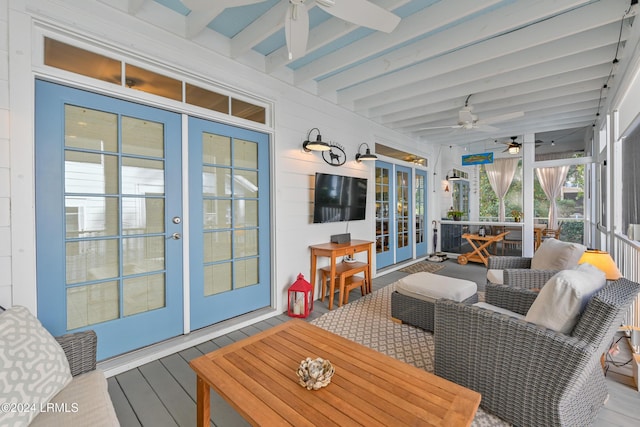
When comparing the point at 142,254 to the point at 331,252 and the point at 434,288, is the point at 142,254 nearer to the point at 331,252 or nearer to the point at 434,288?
the point at 331,252

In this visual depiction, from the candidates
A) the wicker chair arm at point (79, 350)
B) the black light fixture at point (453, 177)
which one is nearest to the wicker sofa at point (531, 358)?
the wicker chair arm at point (79, 350)

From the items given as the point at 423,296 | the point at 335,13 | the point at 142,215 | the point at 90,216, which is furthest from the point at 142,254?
the point at 423,296

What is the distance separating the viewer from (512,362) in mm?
1584

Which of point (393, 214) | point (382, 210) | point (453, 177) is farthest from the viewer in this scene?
point (453, 177)

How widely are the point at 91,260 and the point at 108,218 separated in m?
0.34

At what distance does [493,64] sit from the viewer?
10.4ft

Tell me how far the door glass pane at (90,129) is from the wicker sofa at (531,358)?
2774mm

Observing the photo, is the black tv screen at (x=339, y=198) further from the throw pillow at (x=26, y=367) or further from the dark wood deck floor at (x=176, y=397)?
the throw pillow at (x=26, y=367)

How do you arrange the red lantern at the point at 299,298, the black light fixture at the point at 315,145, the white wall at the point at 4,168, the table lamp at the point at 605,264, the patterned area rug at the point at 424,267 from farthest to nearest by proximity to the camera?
the patterned area rug at the point at 424,267
the black light fixture at the point at 315,145
the red lantern at the point at 299,298
the table lamp at the point at 605,264
the white wall at the point at 4,168

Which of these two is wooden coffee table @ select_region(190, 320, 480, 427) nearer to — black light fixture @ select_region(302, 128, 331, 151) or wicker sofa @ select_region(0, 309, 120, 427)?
wicker sofa @ select_region(0, 309, 120, 427)

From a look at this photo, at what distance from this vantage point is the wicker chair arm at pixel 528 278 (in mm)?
2777

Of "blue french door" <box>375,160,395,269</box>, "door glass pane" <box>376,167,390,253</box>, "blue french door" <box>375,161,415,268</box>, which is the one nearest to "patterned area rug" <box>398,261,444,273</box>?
"blue french door" <box>375,161,415,268</box>

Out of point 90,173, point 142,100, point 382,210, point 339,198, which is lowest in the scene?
point 382,210

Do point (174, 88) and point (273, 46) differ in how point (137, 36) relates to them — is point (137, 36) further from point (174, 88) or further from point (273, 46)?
point (273, 46)
